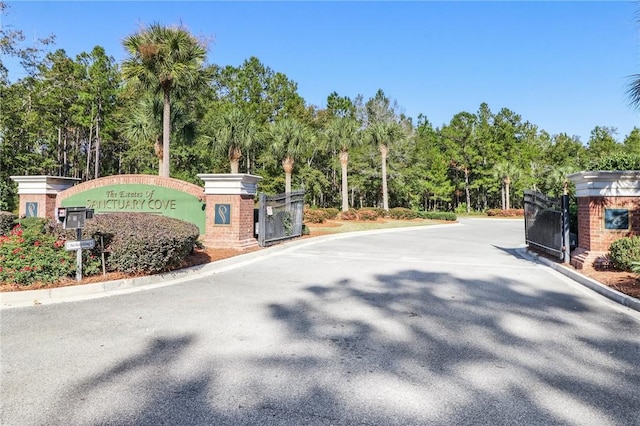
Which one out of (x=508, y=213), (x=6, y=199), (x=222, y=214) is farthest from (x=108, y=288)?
(x=508, y=213)

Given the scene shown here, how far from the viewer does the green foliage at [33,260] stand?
635 cm

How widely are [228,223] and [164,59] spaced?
895cm

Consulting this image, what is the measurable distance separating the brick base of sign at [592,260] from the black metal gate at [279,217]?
353 inches

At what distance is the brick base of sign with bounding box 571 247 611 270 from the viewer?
8156 millimetres

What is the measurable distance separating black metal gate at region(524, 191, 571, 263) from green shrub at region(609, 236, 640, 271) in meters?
1.45

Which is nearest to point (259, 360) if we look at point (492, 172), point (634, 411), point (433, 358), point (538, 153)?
point (433, 358)

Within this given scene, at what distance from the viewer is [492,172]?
52031 mm

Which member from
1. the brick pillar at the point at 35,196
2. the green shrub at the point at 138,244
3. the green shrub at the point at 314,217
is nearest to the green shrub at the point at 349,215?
the green shrub at the point at 314,217

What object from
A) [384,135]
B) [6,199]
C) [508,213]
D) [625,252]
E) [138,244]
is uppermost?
[384,135]

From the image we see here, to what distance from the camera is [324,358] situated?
3.77 meters

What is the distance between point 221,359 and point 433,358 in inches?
84.9

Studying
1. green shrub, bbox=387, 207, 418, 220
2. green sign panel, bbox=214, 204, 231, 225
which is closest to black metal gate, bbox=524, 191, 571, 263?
green sign panel, bbox=214, 204, 231, 225

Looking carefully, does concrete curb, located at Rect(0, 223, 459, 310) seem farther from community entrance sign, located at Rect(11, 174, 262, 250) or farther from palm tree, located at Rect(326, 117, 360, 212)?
palm tree, located at Rect(326, 117, 360, 212)

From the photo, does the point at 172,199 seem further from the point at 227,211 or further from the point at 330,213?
the point at 330,213
